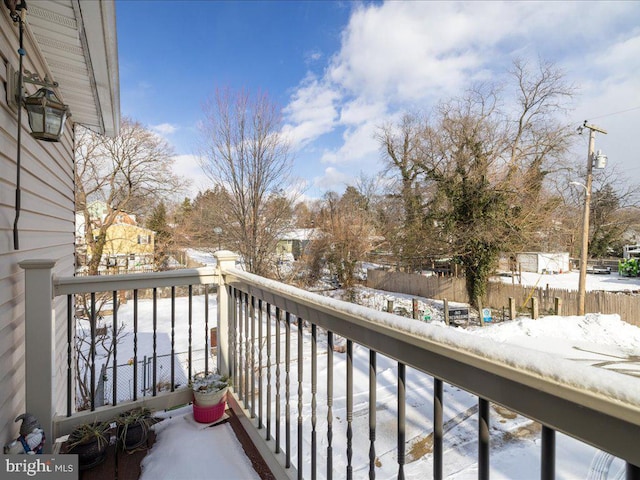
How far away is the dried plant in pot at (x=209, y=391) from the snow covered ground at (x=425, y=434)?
0.50 feet

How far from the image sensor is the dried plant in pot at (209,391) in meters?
2.09

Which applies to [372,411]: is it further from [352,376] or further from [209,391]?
[209,391]

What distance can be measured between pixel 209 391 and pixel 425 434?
10.2 feet

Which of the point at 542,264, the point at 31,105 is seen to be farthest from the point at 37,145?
the point at 542,264

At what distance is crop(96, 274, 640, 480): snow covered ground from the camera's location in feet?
5.84

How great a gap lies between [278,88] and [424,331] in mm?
9798

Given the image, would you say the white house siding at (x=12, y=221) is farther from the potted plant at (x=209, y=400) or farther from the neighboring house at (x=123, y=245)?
the neighboring house at (x=123, y=245)

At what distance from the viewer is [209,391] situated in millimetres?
2100

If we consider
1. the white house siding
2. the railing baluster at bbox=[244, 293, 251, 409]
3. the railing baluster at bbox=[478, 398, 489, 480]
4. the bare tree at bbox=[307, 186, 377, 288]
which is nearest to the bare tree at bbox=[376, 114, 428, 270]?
the bare tree at bbox=[307, 186, 377, 288]

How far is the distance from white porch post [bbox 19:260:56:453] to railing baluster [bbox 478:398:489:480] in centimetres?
212

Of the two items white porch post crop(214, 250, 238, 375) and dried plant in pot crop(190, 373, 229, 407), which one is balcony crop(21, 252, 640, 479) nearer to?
white porch post crop(214, 250, 238, 375)

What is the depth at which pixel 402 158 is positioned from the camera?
1545 centimetres

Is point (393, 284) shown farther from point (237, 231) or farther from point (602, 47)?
point (602, 47)

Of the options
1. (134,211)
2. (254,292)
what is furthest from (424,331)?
(134,211)
